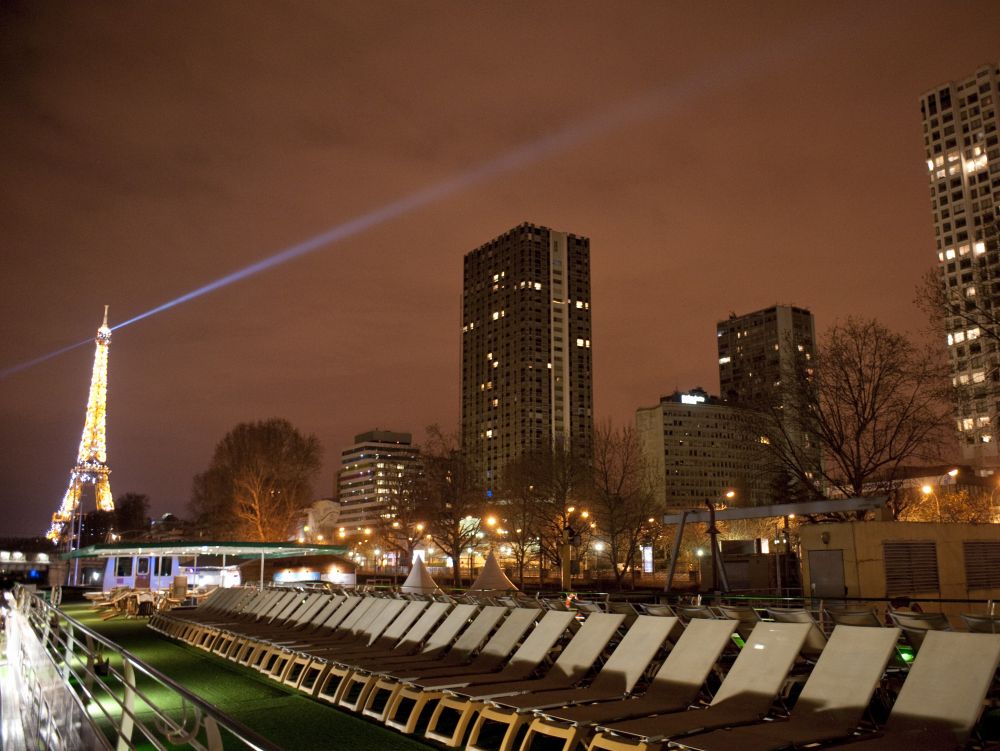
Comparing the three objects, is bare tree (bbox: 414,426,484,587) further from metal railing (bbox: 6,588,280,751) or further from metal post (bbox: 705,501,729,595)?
metal railing (bbox: 6,588,280,751)

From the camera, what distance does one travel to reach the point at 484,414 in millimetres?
155750

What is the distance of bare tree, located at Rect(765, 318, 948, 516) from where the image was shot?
28000mm

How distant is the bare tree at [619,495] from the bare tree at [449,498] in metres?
7.91

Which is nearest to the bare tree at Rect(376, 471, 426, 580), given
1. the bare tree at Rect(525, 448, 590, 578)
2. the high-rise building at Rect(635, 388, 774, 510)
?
the bare tree at Rect(525, 448, 590, 578)

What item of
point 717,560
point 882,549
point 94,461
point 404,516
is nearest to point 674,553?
point 717,560

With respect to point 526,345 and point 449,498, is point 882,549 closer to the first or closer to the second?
point 449,498

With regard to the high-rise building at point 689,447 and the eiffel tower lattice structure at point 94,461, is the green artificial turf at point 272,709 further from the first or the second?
the high-rise building at point 689,447

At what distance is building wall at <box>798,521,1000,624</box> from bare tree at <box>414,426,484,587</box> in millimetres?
30395

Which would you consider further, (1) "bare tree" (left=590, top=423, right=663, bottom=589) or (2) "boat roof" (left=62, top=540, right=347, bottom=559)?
(1) "bare tree" (left=590, top=423, right=663, bottom=589)

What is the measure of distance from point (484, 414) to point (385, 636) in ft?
481

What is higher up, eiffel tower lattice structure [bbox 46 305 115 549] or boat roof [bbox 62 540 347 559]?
eiffel tower lattice structure [bbox 46 305 115 549]

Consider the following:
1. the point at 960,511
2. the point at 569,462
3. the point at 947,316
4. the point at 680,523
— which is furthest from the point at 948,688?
the point at 960,511

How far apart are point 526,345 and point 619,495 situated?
110 metres

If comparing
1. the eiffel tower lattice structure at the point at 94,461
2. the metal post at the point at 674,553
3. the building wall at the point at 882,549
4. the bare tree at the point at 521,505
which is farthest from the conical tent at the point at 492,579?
the eiffel tower lattice structure at the point at 94,461
